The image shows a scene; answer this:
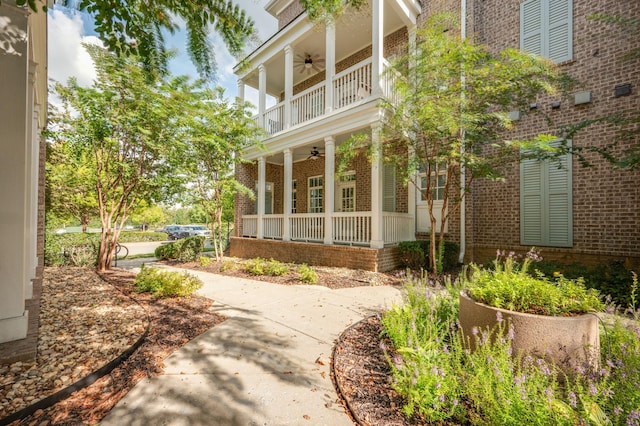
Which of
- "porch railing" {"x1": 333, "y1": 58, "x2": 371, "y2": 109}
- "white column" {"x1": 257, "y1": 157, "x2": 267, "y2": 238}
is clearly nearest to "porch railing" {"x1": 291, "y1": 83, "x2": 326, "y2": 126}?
"porch railing" {"x1": 333, "y1": 58, "x2": 371, "y2": 109}

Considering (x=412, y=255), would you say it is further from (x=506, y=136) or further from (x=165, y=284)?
(x=165, y=284)

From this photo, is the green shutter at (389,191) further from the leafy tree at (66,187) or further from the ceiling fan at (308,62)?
the leafy tree at (66,187)

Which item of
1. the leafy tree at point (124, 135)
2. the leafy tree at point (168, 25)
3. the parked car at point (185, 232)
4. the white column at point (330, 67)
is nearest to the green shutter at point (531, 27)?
the white column at point (330, 67)

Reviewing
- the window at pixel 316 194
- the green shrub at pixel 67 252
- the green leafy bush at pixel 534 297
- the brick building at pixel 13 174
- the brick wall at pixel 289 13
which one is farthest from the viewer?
the brick wall at pixel 289 13

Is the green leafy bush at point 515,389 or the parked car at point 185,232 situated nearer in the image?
the green leafy bush at point 515,389

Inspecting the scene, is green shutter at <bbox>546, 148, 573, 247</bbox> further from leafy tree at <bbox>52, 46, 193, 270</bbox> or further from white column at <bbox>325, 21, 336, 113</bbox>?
leafy tree at <bbox>52, 46, 193, 270</bbox>

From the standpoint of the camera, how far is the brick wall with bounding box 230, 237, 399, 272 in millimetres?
7035

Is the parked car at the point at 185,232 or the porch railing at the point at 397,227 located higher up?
the porch railing at the point at 397,227

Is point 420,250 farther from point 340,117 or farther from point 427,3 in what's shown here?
point 427,3

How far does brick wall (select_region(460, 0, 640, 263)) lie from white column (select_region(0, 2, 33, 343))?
30.2 feet

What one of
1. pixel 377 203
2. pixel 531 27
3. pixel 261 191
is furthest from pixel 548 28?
pixel 261 191

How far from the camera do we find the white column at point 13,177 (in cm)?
265

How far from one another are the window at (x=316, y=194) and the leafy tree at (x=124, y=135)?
5.54 meters

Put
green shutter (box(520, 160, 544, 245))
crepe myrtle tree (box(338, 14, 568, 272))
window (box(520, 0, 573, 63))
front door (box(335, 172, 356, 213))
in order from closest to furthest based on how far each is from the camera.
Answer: crepe myrtle tree (box(338, 14, 568, 272)), window (box(520, 0, 573, 63)), green shutter (box(520, 160, 544, 245)), front door (box(335, 172, 356, 213))
